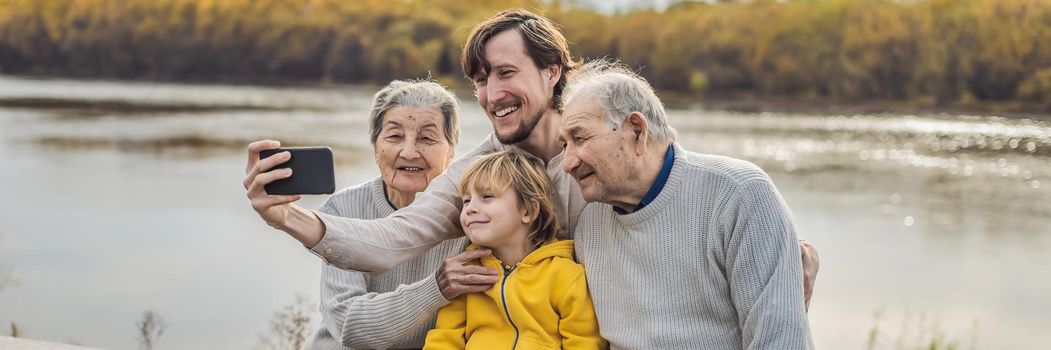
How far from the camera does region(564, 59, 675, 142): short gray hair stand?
246 centimetres

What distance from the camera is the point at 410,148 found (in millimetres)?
3029

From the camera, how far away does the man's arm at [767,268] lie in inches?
94.2

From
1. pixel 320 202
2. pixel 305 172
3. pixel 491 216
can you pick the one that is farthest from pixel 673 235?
pixel 320 202

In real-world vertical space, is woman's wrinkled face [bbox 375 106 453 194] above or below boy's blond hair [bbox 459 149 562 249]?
above

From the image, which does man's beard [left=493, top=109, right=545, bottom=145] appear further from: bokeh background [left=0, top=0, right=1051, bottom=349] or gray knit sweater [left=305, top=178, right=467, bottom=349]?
bokeh background [left=0, top=0, right=1051, bottom=349]

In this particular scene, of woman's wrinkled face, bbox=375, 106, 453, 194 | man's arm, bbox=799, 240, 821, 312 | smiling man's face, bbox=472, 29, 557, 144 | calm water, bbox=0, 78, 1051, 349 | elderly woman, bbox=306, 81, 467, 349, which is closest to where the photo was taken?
man's arm, bbox=799, 240, 821, 312

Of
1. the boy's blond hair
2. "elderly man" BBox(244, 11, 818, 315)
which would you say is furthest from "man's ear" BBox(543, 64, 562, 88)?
the boy's blond hair

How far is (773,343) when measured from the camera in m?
2.39

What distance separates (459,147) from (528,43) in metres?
21.9

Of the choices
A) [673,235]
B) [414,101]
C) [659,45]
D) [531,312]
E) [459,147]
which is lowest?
[531,312]

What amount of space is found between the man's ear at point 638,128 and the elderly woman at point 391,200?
682mm

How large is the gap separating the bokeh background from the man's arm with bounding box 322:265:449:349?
4.43ft

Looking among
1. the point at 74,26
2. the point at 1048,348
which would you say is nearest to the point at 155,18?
the point at 74,26

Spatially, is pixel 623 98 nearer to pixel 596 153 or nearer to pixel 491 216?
pixel 596 153
